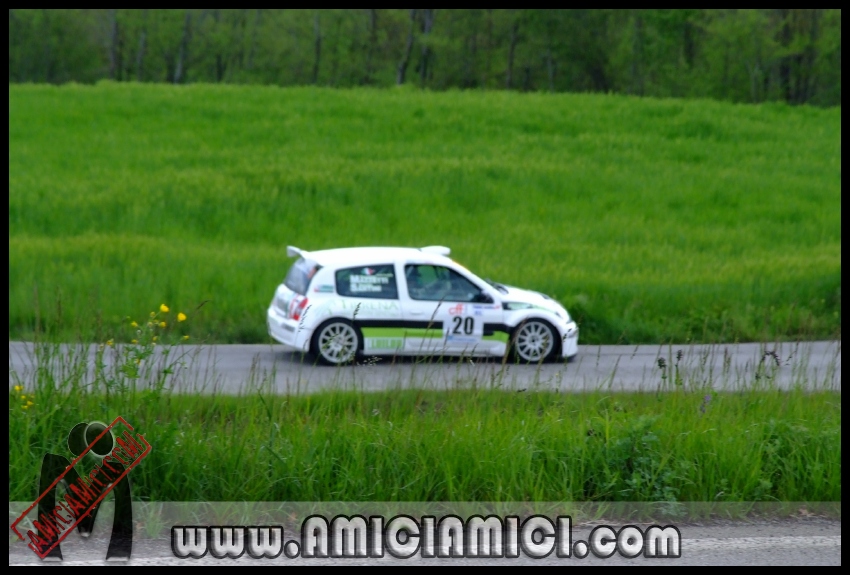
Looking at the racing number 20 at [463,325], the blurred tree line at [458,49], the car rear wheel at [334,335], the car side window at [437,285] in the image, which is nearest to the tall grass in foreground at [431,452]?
the car rear wheel at [334,335]

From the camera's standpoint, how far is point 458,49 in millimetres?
69938

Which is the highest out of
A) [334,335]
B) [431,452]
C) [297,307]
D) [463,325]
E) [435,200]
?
[435,200]

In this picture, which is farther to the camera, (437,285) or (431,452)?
(437,285)

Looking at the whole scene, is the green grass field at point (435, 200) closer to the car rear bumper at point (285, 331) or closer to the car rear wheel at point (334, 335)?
the car rear bumper at point (285, 331)

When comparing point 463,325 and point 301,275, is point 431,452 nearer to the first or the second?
point 463,325

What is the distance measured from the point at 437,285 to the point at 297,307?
1948mm

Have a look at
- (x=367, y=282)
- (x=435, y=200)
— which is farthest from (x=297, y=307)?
(x=435, y=200)

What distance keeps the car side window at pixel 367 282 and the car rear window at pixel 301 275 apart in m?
0.39

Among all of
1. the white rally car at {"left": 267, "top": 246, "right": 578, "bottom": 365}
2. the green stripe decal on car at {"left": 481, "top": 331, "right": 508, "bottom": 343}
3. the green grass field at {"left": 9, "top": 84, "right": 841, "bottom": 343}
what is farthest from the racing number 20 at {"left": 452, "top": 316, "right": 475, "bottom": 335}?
the green grass field at {"left": 9, "top": 84, "right": 841, "bottom": 343}

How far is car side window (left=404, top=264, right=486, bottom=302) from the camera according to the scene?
41.1 ft

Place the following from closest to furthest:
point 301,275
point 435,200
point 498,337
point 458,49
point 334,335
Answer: point 334,335
point 498,337
point 301,275
point 435,200
point 458,49

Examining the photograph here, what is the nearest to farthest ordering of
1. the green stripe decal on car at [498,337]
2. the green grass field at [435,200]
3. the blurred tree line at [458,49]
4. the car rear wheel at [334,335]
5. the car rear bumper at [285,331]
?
1. the car rear bumper at [285,331]
2. the car rear wheel at [334,335]
3. the green stripe decal on car at [498,337]
4. the green grass field at [435,200]
5. the blurred tree line at [458,49]

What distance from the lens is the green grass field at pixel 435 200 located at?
1641cm

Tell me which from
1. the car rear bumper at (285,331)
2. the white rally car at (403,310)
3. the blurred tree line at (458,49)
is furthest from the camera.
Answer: the blurred tree line at (458,49)
